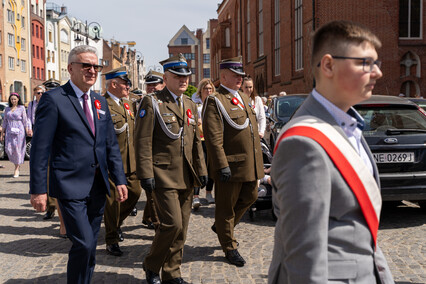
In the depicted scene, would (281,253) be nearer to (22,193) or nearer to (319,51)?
(319,51)

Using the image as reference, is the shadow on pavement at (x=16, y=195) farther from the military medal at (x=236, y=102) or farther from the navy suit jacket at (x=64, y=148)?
the navy suit jacket at (x=64, y=148)

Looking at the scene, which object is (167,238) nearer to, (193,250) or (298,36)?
(193,250)

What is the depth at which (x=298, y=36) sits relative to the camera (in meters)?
36.9

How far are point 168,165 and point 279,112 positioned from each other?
26.7ft

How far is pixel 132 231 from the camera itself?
738 cm

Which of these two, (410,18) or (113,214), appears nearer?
(113,214)

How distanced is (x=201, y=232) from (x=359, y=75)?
216 inches

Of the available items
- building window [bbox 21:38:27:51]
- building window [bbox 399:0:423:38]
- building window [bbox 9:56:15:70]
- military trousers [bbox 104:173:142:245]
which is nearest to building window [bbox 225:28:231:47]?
building window [bbox 21:38:27:51]

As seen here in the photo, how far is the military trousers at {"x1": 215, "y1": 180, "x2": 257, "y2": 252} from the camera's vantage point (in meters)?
5.68

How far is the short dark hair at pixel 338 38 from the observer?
6.40ft

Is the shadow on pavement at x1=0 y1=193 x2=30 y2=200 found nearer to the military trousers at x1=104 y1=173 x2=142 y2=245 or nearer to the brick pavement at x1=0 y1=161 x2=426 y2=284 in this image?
the brick pavement at x1=0 y1=161 x2=426 y2=284

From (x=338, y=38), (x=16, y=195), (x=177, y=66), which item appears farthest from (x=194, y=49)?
(x=338, y=38)

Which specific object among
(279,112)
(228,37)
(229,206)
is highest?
(228,37)

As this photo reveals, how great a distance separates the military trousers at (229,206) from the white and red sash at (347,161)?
3.84 metres
